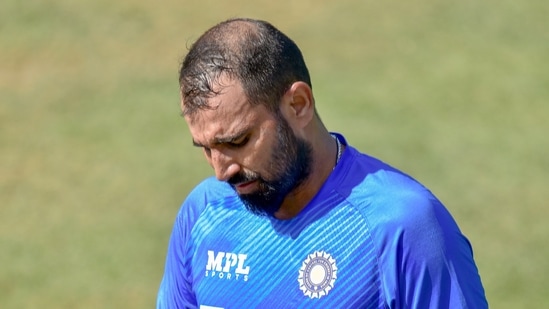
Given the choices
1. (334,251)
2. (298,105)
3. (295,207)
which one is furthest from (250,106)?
(334,251)

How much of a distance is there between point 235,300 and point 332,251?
1.27ft

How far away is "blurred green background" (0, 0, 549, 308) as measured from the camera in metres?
8.66

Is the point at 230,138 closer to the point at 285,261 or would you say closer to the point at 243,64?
the point at 243,64

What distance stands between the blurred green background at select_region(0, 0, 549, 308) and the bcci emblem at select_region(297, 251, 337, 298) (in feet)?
15.2

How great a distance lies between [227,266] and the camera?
12.3ft

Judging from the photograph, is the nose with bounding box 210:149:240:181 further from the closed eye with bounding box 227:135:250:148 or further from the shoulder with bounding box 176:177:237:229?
the shoulder with bounding box 176:177:237:229

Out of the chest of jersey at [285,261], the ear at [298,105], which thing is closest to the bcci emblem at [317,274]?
the chest of jersey at [285,261]

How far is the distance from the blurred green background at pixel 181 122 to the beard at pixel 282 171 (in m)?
4.70

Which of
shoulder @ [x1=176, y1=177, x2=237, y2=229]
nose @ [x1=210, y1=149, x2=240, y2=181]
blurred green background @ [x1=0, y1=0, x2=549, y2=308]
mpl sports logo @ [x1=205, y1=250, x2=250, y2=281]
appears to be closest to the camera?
nose @ [x1=210, y1=149, x2=240, y2=181]

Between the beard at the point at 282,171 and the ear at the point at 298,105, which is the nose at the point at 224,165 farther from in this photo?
the ear at the point at 298,105

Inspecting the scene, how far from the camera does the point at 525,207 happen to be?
894 centimetres

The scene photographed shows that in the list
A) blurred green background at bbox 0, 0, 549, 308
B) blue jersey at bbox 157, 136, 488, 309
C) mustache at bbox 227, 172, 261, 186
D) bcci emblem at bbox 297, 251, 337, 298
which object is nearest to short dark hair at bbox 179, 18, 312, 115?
mustache at bbox 227, 172, 261, 186

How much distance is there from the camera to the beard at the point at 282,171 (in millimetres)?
3520

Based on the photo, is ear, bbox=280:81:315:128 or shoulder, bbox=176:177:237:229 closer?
ear, bbox=280:81:315:128
